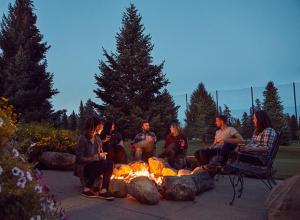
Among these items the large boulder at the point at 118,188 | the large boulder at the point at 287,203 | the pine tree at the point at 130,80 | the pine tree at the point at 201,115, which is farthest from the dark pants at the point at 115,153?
the pine tree at the point at 201,115

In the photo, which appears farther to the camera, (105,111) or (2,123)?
(105,111)

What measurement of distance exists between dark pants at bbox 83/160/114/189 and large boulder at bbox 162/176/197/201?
88 centimetres

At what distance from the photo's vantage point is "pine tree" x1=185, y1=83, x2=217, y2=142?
21.8 metres

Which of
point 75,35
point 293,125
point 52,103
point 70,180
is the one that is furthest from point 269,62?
point 70,180

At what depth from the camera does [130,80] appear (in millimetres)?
13984

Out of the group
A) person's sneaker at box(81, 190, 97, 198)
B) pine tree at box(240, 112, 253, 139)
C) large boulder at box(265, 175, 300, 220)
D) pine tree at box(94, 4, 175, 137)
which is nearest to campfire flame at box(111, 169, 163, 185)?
person's sneaker at box(81, 190, 97, 198)

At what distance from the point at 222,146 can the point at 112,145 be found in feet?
7.87

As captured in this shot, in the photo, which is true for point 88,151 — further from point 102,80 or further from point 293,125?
point 293,125

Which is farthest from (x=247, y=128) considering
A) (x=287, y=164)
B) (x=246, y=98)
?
(x=287, y=164)

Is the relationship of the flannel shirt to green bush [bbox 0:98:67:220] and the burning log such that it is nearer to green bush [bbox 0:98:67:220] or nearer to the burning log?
the burning log

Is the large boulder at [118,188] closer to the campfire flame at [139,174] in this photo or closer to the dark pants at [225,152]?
the campfire flame at [139,174]

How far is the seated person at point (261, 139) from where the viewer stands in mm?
4645

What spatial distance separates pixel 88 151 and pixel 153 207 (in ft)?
4.48

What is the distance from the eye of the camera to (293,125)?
21766 millimetres
